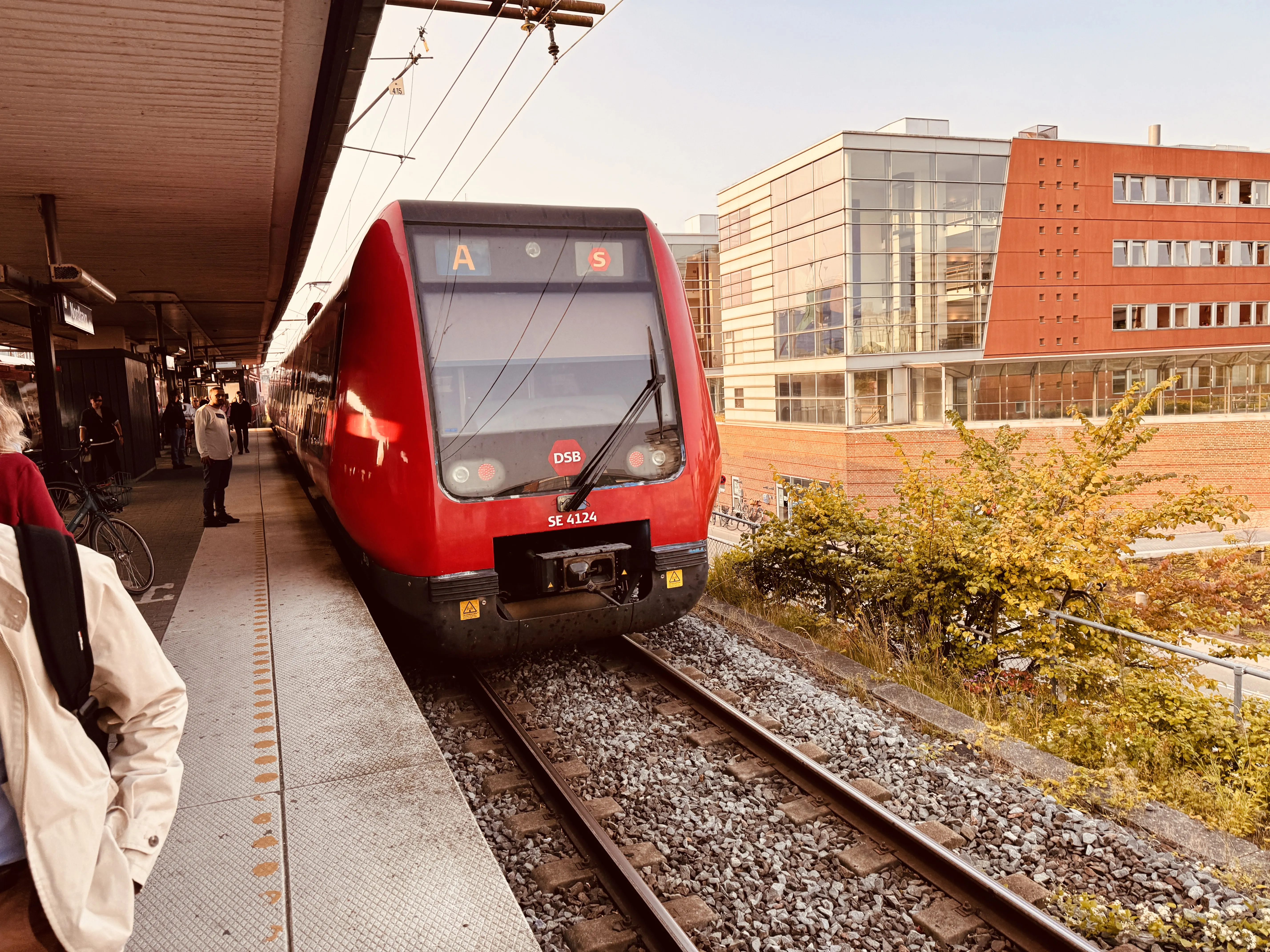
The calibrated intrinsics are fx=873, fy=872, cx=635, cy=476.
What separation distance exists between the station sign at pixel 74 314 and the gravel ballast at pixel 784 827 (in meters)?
6.72

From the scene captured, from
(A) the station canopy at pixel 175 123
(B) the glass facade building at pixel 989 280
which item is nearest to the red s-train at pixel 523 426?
(A) the station canopy at pixel 175 123

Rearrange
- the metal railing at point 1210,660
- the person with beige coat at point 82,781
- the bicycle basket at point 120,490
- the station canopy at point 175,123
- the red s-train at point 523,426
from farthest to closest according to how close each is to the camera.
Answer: the bicycle basket at point 120,490 < the red s-train at point 523,426 < the station canopy at point 175,123 < the metal railing at point 1210,660 < the person with beige coat at point 82,781

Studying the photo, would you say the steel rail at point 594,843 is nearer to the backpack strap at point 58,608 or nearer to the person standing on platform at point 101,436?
the backpack strap at point 58,608

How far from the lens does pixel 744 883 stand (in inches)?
151

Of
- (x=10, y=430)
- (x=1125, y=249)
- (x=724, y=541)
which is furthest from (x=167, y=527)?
(x=1125, y=249)

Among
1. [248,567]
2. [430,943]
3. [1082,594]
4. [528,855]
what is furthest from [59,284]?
[1082,594]

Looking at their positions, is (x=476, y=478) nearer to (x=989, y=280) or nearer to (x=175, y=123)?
(x=175, y=123)

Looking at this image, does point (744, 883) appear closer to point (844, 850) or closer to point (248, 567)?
point (844, 850)

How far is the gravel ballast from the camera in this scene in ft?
11.7

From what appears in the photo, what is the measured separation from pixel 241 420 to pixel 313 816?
21.0 meters

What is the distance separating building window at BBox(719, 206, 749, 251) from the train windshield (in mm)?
31693

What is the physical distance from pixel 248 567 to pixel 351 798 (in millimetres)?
5338

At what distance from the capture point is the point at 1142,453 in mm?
30172

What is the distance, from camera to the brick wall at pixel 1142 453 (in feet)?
94.5
